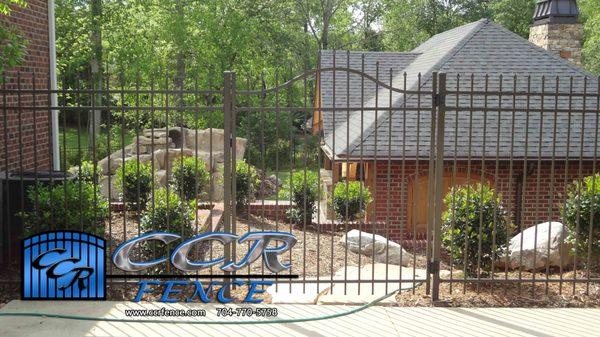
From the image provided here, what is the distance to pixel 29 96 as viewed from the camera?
9.18 meters

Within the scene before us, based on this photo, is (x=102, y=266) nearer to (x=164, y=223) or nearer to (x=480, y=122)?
(x=164, y=223)

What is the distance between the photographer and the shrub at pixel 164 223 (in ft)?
22.5

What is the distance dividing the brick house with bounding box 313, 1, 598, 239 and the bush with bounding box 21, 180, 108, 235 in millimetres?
5102

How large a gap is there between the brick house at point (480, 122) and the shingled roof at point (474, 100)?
0.08 ft

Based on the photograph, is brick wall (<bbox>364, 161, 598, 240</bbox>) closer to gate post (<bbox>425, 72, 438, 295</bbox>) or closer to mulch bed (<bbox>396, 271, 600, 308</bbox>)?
mulch bed (<bbox>396, 271, 600, 308</bbox>)

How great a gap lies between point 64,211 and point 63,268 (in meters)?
0.64

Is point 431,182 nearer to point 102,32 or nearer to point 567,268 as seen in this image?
point 567,268

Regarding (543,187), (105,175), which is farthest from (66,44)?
(543,187)

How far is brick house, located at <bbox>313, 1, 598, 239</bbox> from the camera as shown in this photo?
13.4 metres

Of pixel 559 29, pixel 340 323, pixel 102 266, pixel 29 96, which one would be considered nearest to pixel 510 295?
pixel 340 323

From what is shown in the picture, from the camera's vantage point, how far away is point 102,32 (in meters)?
30.7

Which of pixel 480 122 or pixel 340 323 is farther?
pixel 480 122

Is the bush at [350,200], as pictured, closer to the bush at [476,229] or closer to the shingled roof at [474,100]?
the shingled roof at [474,100]

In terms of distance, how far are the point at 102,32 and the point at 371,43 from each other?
13696 mm
